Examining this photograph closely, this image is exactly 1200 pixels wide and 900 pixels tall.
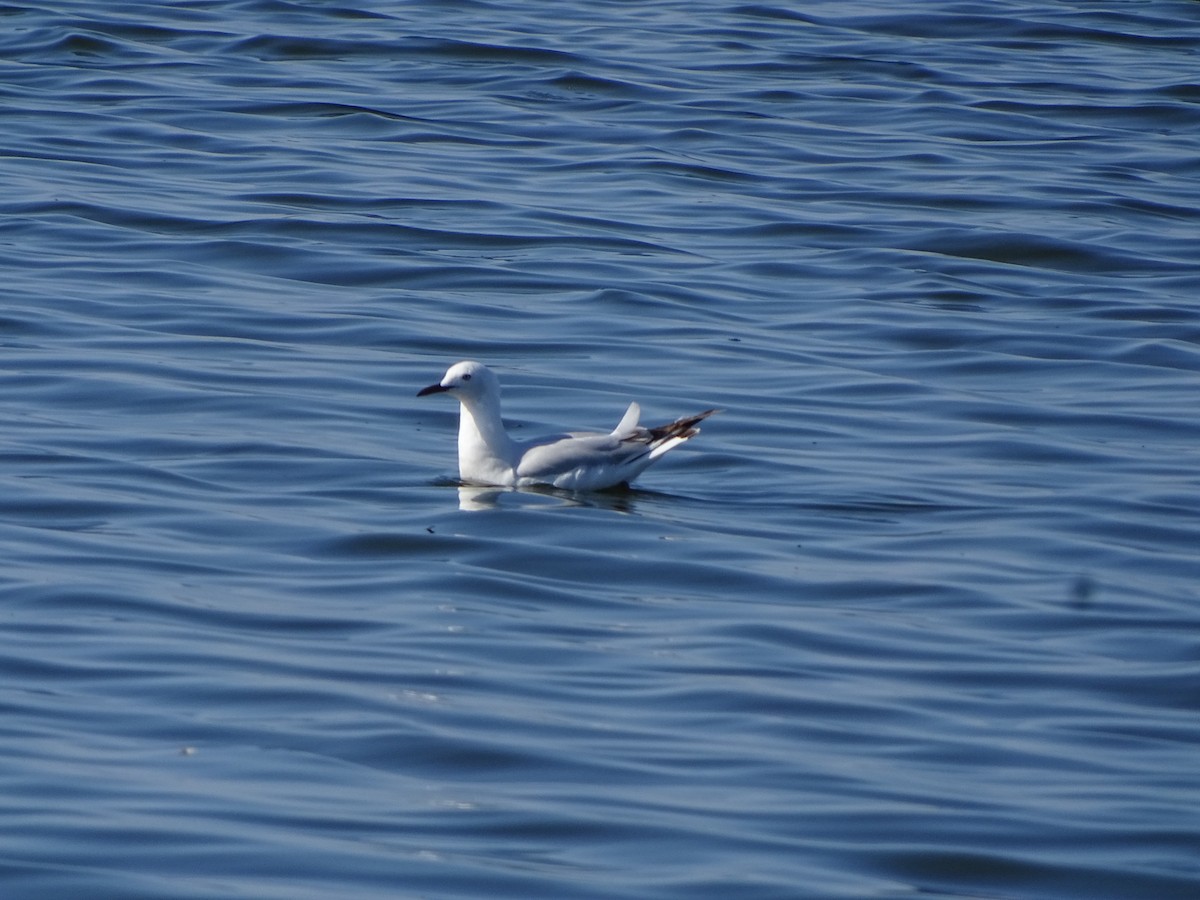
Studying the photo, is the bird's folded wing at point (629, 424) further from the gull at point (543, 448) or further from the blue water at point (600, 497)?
the blue water at point (600, 497)

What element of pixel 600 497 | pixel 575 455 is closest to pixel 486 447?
pixel 575 455

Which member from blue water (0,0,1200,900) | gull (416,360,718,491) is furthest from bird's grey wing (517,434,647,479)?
blue water (0,0,1200,900)

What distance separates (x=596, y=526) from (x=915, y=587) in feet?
5.24

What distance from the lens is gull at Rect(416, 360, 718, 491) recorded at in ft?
34.1

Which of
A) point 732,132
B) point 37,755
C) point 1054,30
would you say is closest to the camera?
point 37,755

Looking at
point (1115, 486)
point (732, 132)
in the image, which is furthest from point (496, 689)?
point (732, 132)

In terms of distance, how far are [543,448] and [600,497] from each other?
342 millimetres

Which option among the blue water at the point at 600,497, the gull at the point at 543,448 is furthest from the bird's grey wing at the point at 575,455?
the blue water at the point at 600,497

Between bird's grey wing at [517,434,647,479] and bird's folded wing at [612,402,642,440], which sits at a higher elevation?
bird's folded wing at [612,402,642,440]

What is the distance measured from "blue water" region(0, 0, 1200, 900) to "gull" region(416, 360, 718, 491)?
0.69ft

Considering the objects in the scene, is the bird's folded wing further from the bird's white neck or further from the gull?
the bird's white neck

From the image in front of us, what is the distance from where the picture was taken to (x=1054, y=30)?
2645 centimetres

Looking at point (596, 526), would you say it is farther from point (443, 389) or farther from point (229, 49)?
point (229, 49)

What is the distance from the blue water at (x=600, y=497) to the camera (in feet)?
20.6
